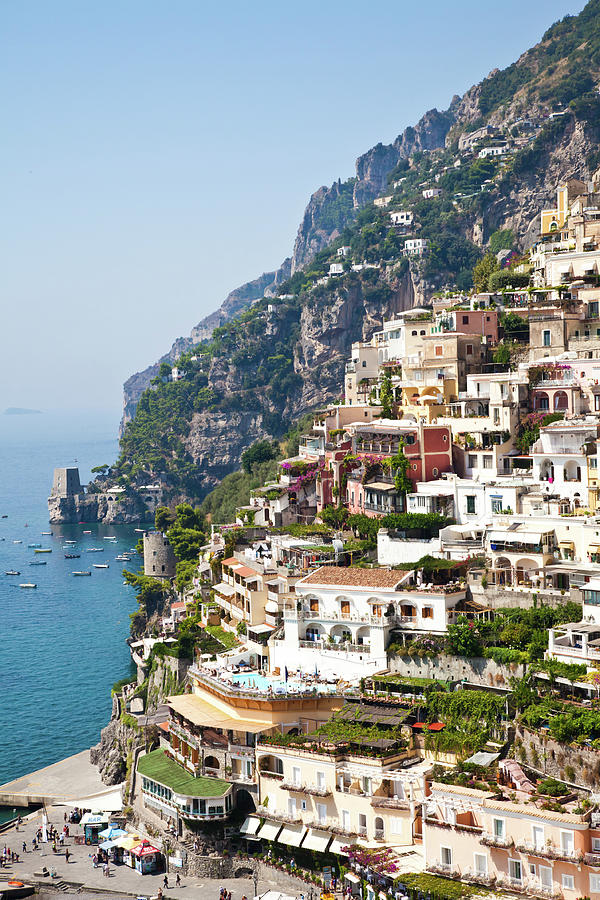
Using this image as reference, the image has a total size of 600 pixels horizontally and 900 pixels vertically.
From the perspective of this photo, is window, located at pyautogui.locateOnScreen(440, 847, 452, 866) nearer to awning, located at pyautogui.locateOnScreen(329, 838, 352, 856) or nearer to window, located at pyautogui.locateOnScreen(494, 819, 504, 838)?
window, located at pyautogui.locateOnScreen(494, 819, 504, 838)

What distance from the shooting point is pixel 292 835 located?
35250mm

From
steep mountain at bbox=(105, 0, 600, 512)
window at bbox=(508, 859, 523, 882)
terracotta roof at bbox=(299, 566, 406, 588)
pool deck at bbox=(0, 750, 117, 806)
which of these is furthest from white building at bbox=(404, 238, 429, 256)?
window at bbox=(508, 859, 523, 882)

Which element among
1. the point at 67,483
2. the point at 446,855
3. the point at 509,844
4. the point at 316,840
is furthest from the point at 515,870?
the point at 67,483

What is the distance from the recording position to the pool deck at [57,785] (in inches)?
1871

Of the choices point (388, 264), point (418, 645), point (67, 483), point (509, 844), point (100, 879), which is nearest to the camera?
point (509, 844)

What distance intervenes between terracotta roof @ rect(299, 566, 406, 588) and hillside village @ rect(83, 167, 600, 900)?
0.14 meters

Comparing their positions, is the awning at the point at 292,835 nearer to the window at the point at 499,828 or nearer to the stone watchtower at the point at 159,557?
the window at the point at 499,828

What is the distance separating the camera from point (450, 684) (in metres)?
37.5

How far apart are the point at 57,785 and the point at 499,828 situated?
25.3m

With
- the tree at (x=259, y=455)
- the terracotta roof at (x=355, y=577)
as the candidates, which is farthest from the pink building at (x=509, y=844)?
the tree at (x=259, y=455)

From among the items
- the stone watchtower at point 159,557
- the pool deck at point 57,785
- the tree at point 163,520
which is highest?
the tree at point 163,520

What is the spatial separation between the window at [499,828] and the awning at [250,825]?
930 centimetres

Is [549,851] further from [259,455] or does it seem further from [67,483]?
[67,483]

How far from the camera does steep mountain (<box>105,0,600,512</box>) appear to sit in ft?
376
